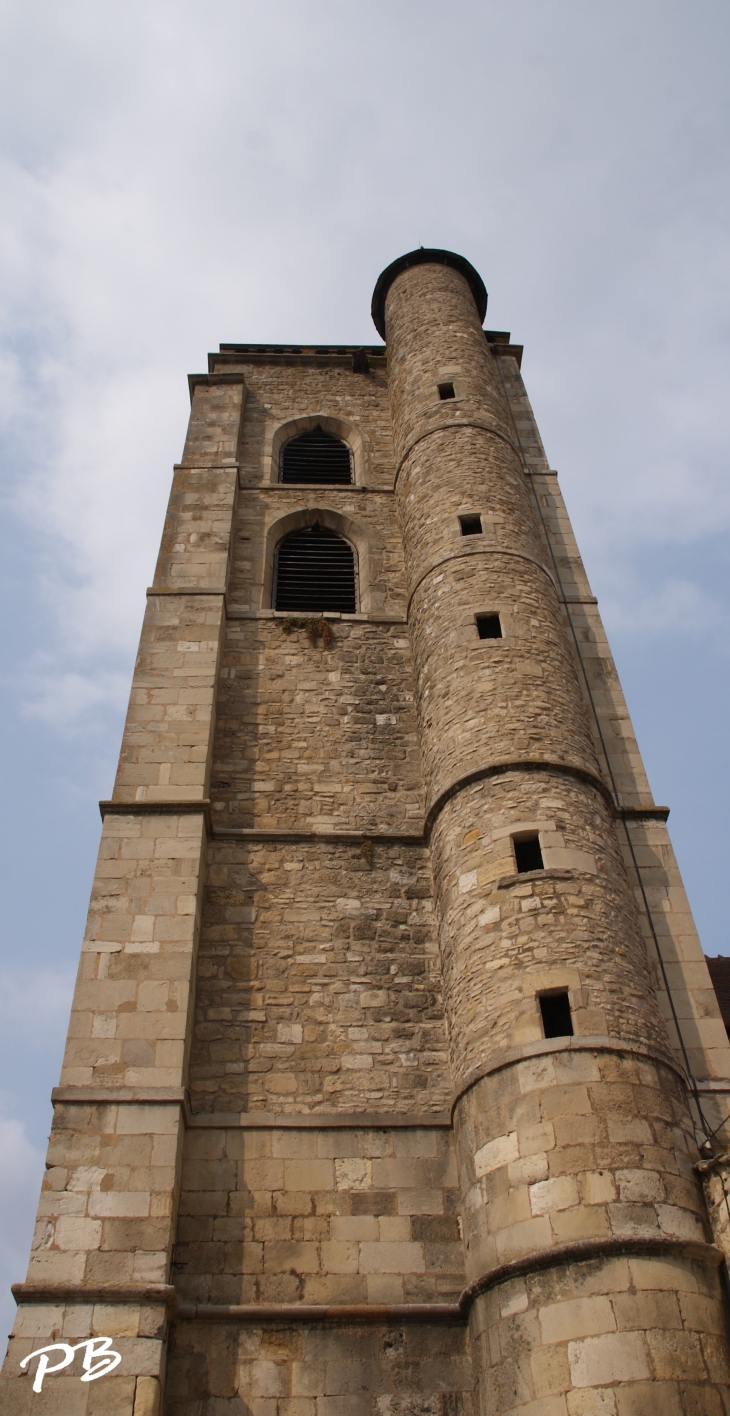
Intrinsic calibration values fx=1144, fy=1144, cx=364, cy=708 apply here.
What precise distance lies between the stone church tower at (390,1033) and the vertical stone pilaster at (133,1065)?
2 cm

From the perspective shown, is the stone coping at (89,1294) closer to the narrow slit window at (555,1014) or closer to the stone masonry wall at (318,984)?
the stone masonry wall at (318,984)

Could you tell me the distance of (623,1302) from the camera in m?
6.00

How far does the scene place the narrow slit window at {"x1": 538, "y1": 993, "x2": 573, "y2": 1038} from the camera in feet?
24.3

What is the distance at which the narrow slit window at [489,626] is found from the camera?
10414 millimetres

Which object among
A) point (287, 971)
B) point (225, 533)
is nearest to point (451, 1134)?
point (287, 971)

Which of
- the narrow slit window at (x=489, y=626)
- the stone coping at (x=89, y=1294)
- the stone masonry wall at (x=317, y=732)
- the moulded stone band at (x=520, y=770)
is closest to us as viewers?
the stone coping at (x=89, y=1294)

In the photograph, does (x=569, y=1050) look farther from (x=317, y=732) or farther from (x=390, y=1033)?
(x=317, y=732)

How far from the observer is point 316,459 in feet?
51.3

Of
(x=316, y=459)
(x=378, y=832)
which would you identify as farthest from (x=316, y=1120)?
(x=316, y=459)

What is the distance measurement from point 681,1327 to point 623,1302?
31 cm

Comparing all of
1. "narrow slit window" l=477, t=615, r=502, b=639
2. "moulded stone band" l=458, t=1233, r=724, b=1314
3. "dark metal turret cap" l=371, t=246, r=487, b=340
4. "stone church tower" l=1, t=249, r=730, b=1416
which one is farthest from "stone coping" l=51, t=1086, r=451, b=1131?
"dark metal turret cap" l=371, t=246, r=487, b=340

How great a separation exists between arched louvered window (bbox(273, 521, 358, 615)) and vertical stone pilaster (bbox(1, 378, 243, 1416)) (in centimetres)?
161

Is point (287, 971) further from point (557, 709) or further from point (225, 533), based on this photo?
point (225, 533)

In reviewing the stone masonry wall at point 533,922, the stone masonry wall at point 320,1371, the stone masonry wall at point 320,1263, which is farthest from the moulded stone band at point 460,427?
the stone masonry wall at point 320,1371
